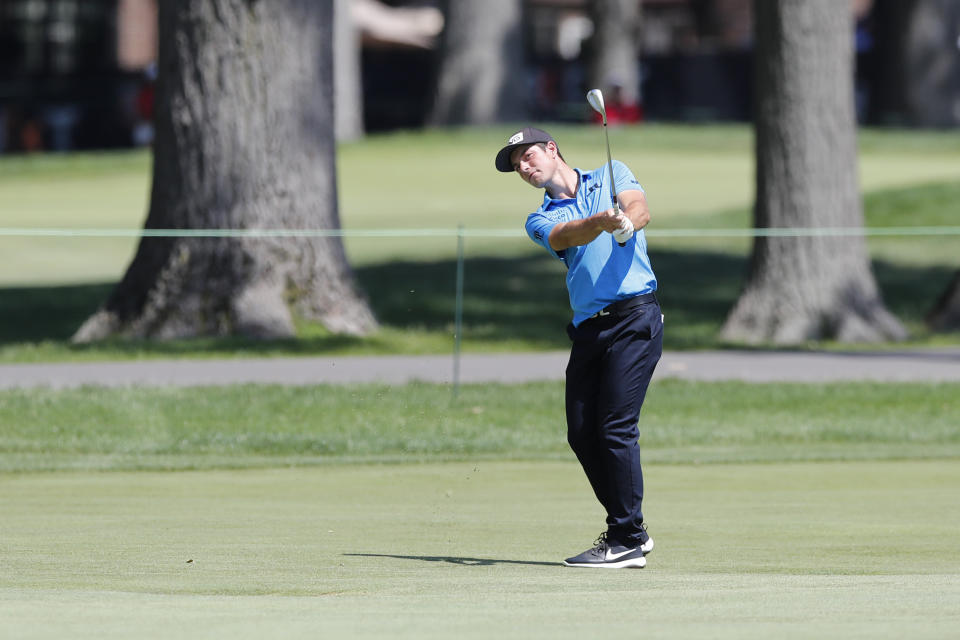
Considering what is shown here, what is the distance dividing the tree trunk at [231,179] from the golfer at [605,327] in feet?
31.4

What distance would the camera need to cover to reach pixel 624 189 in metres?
7.66

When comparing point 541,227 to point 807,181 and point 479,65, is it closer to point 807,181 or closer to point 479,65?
point 807,181

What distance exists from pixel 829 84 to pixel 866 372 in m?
3.56

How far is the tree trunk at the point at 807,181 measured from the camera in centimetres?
1819

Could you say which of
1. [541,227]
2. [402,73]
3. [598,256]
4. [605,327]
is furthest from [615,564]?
[402,73]

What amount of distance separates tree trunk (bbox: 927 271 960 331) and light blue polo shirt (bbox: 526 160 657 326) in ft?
39.9

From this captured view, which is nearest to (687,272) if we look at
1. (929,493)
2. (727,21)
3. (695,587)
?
(929,493)

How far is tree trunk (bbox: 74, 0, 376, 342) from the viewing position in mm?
17188

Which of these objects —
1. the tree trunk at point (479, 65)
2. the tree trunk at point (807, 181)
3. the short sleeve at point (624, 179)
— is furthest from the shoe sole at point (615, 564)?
the tree trunk at point (479, 65)

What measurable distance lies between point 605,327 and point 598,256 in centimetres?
31

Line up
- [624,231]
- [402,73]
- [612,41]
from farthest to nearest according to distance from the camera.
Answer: [402,73]
[612,41]
[624,231]

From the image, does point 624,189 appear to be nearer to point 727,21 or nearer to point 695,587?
point 695,587

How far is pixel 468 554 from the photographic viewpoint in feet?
26.9

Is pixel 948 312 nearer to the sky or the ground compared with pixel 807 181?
nearer to the ground
